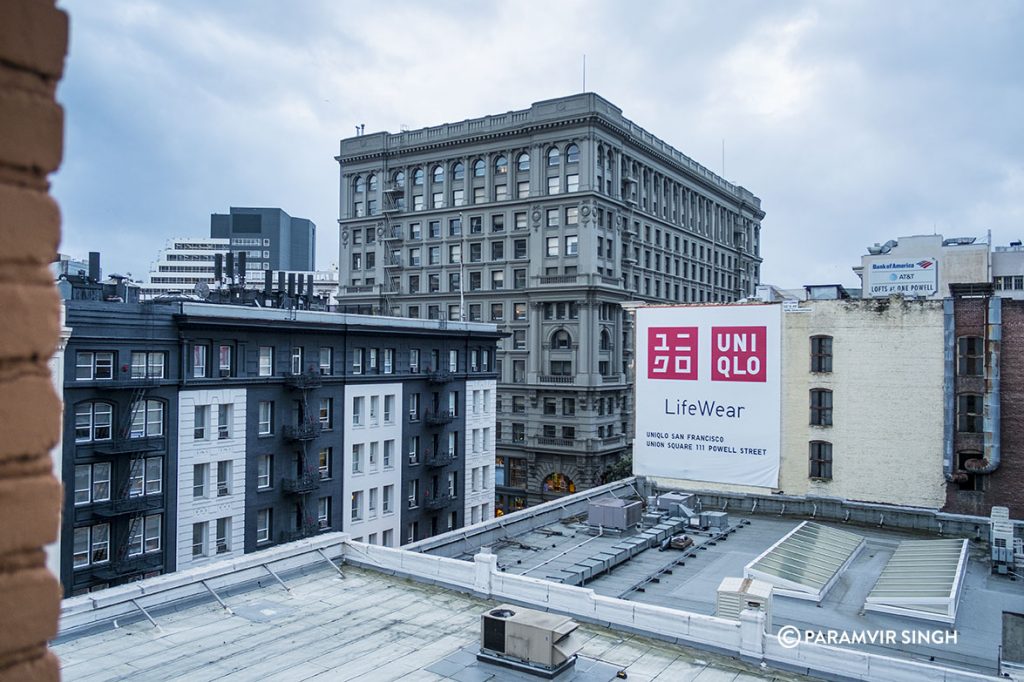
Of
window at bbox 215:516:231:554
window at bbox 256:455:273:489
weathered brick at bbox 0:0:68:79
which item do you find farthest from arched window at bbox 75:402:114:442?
weathered brick at bbox 0:0:68:79

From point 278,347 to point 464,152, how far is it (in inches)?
1829

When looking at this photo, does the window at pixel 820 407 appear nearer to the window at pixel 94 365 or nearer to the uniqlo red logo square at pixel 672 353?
the uniqlo red logo square at pixel 672 353

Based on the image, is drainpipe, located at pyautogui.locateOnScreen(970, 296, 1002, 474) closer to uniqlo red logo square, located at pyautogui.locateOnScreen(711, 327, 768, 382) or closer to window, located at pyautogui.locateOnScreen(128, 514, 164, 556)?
uniqlo red logo square, located at pyautogui.locateOnScreen(711, 327, 768, 382)

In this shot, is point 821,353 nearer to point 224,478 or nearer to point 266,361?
point 266,361

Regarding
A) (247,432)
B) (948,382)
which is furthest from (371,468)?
(948,382)

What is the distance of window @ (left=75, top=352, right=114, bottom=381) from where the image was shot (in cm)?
3834

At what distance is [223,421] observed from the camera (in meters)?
45.8

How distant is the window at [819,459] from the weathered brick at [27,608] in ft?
147

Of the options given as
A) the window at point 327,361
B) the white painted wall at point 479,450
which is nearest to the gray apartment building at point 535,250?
the white painted wall at point 479,450

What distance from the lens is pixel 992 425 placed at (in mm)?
38656

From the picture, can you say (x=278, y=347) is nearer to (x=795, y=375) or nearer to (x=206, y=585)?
(x=206, y=585)

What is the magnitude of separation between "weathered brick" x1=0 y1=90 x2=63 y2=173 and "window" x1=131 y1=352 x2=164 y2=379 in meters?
41.6

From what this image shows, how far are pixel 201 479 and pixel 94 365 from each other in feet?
29.9

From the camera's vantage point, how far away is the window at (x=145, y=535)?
4047 centimetres
